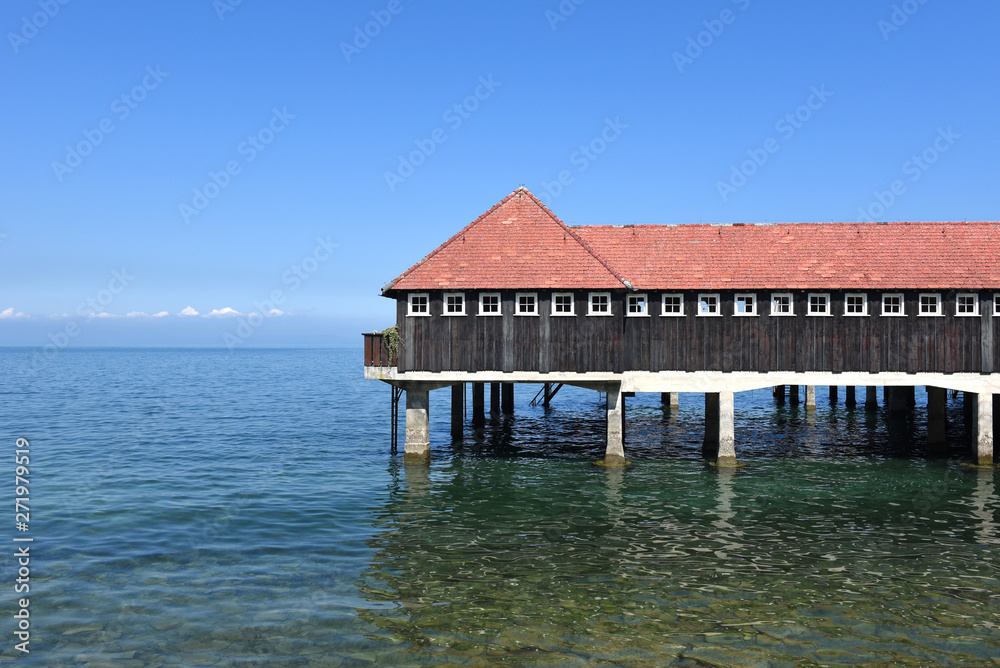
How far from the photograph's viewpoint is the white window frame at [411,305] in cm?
2534

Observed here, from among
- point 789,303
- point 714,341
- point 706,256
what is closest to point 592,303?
point 714,341

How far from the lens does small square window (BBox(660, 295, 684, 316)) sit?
25.7 metres

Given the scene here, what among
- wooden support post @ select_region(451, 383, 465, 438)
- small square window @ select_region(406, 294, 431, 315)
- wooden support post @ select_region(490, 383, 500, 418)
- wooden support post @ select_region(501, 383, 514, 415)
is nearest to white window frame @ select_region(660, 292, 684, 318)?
small square window @ select_region(406, 294, 431, 315)

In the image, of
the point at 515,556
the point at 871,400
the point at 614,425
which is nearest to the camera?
the point at 515,556

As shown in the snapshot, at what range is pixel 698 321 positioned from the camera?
83.7ft

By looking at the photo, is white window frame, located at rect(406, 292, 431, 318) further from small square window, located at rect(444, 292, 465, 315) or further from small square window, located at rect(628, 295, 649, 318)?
small square window, located at rect(628, 295, 649, 318)

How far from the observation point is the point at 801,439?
1313 inches

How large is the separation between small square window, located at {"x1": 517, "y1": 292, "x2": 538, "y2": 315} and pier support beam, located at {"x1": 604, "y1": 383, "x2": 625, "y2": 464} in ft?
12.4

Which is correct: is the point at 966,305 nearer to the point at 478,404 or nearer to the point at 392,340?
the point at 392,340

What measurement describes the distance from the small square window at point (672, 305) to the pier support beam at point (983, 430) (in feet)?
35.4

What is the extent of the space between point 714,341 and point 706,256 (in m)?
3.27

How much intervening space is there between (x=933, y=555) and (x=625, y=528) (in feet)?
22.9

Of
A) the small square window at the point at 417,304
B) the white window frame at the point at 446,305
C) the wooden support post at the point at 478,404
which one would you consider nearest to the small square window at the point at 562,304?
the white window frame at the point at 446,305

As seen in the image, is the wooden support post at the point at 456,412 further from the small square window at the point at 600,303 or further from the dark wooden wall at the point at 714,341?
the small square window at the point at 600,303
